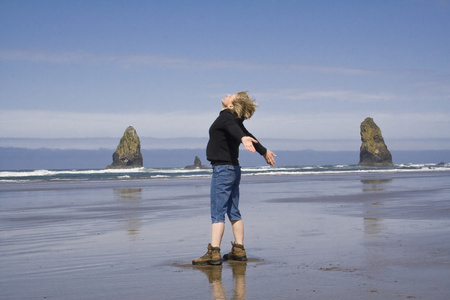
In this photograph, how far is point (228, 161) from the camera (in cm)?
634

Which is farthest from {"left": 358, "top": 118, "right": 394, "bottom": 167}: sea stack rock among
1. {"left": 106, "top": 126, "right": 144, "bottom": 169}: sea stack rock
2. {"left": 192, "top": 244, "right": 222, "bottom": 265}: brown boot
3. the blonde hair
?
{"left": 192, "top": 244, "right": 222, "bottom": 265}: brown boot


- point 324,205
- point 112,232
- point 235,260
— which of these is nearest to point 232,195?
point 235,260

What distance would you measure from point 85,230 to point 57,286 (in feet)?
15.0

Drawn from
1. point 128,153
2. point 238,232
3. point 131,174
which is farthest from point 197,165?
point 238,232

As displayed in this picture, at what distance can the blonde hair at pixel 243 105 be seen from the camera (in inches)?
251

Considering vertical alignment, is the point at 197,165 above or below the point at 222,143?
below

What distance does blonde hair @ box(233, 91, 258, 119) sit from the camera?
6387mm

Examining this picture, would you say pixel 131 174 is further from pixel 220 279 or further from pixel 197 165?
pixel 220 279

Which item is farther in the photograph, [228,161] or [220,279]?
[228,161]

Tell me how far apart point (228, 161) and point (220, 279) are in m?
1.68

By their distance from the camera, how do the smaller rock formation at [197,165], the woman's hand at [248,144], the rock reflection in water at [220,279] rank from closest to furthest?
the rock reflection in water at [220,279], the woman's hand at [248,144], the smaller rock formation at [197,165]

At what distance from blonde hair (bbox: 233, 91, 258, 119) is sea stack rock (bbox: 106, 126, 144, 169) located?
253 feet

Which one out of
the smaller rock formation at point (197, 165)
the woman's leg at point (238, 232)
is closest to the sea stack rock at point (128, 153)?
the smaller rock formation at point (197, 165)

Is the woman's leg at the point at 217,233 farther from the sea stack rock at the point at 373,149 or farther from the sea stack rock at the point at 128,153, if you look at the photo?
the sea stack rock at the point at 373,149
